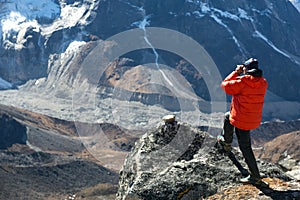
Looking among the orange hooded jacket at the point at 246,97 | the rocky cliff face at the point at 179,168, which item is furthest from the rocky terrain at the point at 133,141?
the orange hooded jacket at the point at 246,97

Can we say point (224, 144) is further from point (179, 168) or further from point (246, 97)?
point (246, 97)

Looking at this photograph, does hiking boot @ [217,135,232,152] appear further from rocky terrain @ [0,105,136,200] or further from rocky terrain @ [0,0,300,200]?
rocky terrain @ [0,105,136,200]

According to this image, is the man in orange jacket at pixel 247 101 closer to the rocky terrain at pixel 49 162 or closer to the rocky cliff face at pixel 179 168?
the rocky cliff face at pixel 179 168

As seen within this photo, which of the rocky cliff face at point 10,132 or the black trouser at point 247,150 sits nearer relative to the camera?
the black trouser at point 247,150

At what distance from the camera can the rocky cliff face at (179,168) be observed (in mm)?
9141

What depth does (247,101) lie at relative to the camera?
28.7 feet

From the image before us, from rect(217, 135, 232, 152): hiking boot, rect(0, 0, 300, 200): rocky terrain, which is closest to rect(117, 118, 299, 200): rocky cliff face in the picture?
rect(0, 0, 300, 200): rocky terrain

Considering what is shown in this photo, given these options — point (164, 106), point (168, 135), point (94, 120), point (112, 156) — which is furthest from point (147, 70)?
point (168, 135)

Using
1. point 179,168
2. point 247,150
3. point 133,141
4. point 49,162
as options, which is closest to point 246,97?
Result: point 247,150

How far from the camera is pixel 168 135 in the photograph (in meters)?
10.8

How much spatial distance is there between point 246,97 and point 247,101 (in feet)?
0.25

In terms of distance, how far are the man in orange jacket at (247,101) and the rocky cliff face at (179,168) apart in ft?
1.53

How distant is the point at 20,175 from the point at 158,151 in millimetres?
65108

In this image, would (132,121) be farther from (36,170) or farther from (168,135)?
(168,135)
